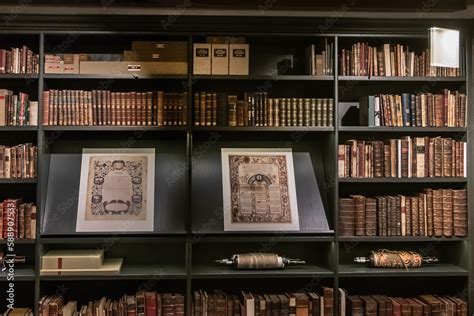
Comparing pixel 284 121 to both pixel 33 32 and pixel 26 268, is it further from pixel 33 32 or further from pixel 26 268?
pixel 26 268

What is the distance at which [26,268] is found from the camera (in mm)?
Answer: 3293

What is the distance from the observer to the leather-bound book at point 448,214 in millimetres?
3279

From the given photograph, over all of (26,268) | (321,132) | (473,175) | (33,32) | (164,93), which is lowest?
(26,268)

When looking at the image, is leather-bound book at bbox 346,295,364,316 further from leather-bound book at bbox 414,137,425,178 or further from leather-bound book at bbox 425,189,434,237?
leather-bound book at bbox 414,137,425,178

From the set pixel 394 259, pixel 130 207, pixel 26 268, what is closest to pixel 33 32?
pixel 130 207

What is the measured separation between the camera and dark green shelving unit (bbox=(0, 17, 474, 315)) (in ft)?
10.4

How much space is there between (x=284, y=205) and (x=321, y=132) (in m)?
0.59

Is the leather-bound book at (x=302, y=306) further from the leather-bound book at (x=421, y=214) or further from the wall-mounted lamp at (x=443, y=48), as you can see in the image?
the wall-mounted lamp at (x=443, y=48)

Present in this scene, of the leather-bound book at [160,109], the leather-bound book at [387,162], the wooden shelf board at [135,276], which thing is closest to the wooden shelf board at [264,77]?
the leather-bound book at [160,109]

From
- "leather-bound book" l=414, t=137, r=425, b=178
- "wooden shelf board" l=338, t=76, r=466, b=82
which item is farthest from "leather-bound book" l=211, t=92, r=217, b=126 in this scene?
"leather-bound book" l=414, t=137, r=425, b=178

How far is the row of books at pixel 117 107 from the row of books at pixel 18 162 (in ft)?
0.94

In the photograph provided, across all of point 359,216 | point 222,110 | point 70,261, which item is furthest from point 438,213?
point 70,261

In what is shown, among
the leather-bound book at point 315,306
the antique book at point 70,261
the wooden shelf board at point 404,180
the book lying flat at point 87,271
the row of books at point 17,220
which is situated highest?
the wooden shelf board at point 404,180

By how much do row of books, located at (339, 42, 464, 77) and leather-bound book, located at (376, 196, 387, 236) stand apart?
34.5 inches
